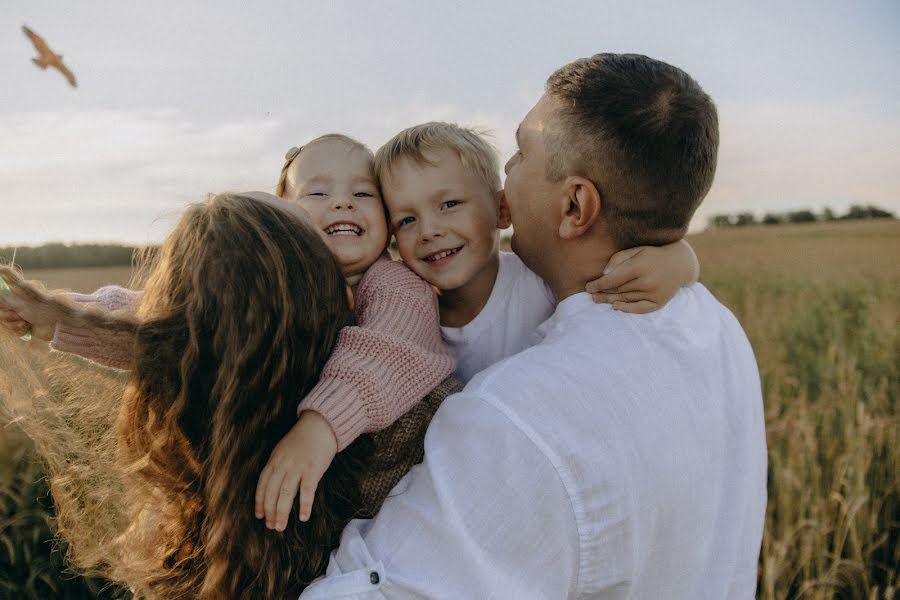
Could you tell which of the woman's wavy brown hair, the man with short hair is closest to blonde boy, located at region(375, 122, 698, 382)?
the man with short hair

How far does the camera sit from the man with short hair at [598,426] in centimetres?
143

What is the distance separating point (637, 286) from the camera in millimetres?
1812

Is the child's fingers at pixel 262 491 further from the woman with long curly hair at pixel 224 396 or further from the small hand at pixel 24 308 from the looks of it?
the small hand at pixel 24 308

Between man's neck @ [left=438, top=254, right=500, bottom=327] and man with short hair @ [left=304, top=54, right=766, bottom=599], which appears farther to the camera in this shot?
man's neck @ [left=438, top=254, right=500, bottom=327]

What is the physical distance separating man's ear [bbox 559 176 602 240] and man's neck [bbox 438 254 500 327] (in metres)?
0.62

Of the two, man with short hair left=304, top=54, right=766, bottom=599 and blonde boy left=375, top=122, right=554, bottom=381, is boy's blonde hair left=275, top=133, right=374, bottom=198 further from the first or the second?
man with short hair left=304, top=54, right=766, bottom=599

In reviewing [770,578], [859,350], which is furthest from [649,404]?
[859,350]

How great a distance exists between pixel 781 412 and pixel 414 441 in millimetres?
3619

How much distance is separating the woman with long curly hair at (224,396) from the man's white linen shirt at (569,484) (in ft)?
0.55

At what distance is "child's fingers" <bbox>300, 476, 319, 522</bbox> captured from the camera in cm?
157

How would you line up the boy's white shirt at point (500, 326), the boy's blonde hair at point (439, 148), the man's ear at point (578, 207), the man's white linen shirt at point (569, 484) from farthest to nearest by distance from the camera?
the boy's blonde hair at point (439, 148), the boy's white shirt at point (500, 326), the man's ear at point (578, 207), the man's white linen shirt at point (569, 484)

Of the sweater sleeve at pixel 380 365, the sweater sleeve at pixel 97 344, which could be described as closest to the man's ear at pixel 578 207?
the sweater sleeve at pixel 380 365

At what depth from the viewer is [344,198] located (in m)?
2.57

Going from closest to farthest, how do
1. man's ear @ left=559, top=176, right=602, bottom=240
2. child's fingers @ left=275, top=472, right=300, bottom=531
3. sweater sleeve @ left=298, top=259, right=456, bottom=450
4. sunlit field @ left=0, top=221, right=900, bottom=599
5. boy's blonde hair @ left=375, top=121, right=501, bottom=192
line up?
child's fingers @ left=275, top=472, right=300, bottom=531, sweater sleeve @ left=298, top=259, right=456, bottom=450, man's ear @ left=559, top=176, right=602, bottom=240, boy's blonde hair @ left=375, top=121, right=501, bottom=192, sunlit field @ left=0, top=221, right=900, bottom=599
